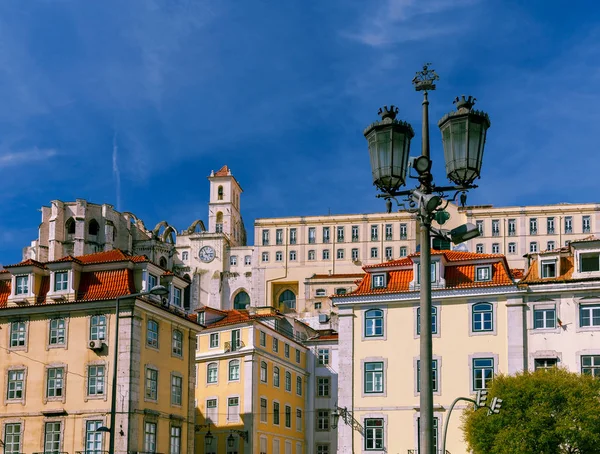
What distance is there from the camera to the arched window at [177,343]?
52.6 metres

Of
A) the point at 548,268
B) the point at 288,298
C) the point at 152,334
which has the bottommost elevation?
the point at 152,334

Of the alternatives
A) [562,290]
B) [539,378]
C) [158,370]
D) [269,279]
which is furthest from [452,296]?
[269,279]

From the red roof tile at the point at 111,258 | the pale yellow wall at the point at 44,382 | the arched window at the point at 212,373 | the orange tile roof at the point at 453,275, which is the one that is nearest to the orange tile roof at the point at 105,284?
the red roof tile at the point at 111,258

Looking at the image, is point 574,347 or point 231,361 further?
point 231,361

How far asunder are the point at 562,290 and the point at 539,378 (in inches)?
376

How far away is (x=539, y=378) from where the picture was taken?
1679 inches

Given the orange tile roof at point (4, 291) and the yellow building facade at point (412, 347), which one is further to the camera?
the orange tile roof at point (4, 291)

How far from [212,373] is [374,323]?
1879 centimetres

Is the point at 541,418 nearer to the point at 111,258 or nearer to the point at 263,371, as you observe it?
the point at 111,258

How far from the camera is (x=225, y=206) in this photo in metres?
144

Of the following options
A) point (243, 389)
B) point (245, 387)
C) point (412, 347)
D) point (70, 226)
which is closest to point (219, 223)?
point (70, 226)

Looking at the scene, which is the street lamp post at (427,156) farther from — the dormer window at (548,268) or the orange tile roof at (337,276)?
the orange tile roof at (337,276)

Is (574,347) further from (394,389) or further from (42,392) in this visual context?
(42,392)

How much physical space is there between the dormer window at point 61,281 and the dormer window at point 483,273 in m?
22.6
